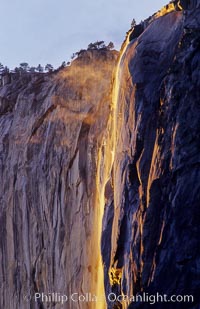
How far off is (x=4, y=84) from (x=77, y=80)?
5.43 meters

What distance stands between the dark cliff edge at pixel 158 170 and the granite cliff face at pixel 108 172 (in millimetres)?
24

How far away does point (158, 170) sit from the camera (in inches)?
619

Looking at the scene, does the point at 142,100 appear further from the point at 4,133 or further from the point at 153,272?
the point at 4,133

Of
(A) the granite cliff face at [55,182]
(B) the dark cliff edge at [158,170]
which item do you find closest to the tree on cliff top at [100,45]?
(A) the granite cliff face at [55,182]

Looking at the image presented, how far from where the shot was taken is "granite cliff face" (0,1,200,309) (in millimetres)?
15242

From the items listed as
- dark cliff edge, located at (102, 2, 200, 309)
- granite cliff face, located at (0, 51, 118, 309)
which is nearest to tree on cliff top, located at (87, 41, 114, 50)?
granite cliff face, located at (0, 51, 118, 309)

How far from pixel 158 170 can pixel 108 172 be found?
16.4 feet

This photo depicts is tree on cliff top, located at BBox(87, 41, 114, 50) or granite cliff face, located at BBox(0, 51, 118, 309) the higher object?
tree on cliff top, located at BBox(87, 41, 114, 50)

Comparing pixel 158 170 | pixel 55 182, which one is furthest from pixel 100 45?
pixel 158 170

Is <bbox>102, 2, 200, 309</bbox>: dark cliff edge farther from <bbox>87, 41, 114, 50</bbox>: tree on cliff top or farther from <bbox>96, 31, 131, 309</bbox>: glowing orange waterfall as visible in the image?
<bbox>87, 41, 114, 50</bbox>: tree on cliff top

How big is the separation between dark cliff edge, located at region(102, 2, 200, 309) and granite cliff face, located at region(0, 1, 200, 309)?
24mm

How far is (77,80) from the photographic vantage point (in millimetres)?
25344

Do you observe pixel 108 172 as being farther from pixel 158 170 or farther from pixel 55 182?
pixel 158 170

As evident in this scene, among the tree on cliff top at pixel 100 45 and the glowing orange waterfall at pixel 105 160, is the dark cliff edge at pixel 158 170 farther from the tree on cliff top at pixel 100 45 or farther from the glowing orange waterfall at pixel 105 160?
the tree on cliff top at pixel 100 45
